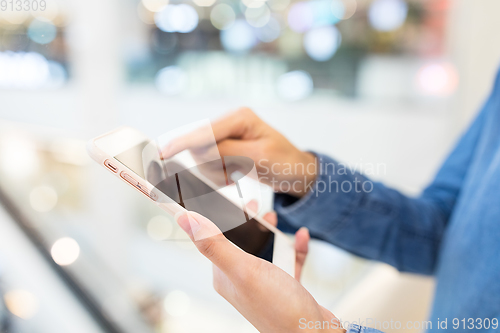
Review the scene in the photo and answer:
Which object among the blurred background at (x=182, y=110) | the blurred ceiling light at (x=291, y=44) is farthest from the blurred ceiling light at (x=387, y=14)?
the blurred ceiling light at (x=291, y=44)

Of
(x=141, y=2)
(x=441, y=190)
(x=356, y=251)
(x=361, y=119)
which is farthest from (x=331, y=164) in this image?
(x=141, y=2)

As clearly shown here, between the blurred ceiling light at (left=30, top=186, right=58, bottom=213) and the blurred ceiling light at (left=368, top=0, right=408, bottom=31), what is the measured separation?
1090mm

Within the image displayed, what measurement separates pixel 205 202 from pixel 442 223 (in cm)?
40

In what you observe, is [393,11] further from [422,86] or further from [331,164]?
[331,164]

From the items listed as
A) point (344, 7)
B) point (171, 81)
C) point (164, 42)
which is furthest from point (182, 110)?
point (344, 7)

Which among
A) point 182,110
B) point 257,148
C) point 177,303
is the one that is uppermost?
point 257,148

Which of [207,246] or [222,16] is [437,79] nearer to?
[222,16]

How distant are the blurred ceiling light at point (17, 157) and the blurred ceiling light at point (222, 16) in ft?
2.87

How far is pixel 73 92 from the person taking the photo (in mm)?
908

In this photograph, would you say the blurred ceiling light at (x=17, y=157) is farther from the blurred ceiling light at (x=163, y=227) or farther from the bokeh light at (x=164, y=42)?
the bokeh light at (x=164, y=42)

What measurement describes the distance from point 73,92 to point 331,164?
2.69 feet

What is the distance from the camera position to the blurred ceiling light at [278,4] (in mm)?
1155

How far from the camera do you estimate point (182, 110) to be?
119 cm

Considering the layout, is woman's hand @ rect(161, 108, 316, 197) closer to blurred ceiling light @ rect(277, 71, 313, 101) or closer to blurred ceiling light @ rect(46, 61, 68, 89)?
blurred ceiling light @ rect(46, 61, 68, 89)
